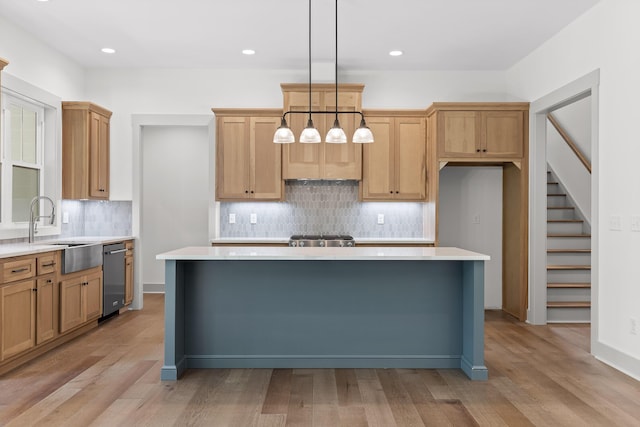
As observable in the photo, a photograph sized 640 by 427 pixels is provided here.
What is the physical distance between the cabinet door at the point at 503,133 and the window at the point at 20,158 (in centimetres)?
496

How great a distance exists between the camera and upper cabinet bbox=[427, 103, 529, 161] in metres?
5.59

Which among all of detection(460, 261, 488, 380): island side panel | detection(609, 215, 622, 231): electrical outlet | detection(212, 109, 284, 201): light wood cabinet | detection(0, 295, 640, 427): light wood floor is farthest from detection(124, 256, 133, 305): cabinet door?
detection(609, 215, 622, 231): electrical outlet

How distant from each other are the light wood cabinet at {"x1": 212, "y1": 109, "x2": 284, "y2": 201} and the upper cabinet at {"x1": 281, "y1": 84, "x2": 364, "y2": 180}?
0.18 m

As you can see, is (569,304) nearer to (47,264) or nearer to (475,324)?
(475,324)

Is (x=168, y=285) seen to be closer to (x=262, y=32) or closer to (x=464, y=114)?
(x=262, y=32)

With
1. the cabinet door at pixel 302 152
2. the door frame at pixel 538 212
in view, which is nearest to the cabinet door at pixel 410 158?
Answer: the cabinet door at pixel 302 152

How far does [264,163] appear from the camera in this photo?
19.5 ft

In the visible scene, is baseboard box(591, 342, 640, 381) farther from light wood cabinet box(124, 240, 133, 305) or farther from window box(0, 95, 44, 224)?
window box(0, 95, 44, 224)

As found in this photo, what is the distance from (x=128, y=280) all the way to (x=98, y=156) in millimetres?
1529

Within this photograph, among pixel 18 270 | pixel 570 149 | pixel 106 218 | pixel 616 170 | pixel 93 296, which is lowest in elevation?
pixel 93 296

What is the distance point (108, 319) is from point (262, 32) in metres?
3.59

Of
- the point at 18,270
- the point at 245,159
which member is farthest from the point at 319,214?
the point at 18,270

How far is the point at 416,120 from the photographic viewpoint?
6.00 metres

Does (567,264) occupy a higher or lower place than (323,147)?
lower
